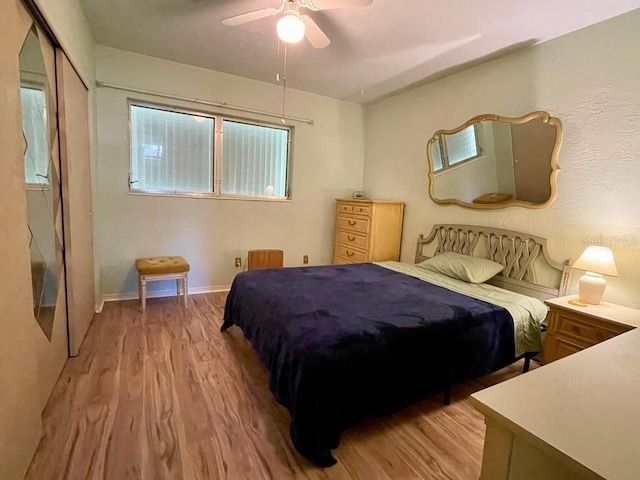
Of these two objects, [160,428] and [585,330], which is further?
[585,330]

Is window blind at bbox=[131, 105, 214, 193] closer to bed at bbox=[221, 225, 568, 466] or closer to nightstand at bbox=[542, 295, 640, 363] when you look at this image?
bed at bbox=[221, 225, 568, 466]

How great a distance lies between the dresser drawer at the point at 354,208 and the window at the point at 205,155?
2.64ft

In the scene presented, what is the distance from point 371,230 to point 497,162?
150cm

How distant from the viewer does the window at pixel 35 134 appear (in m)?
1.60

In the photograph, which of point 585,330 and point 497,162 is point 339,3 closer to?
point 497,162

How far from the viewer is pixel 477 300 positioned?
233 cm

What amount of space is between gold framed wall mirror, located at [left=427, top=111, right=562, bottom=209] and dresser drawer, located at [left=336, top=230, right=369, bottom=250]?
953 millimetres

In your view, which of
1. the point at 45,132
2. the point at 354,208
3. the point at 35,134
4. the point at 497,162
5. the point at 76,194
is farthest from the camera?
the point at 354,208

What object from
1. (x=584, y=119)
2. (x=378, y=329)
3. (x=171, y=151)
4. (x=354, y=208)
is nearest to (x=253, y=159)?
(x=171, y=151)

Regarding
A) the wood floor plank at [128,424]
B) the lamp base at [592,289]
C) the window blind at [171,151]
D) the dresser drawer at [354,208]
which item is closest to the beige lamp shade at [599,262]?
the lamp base at [592,289]

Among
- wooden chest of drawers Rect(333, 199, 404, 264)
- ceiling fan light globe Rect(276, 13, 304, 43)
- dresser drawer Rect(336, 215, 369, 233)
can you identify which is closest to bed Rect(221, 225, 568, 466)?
wooden chest of drawers Rect(333, 199, 404, 264)

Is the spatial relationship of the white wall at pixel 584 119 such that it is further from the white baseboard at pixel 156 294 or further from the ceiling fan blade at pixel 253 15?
the white baseboard at pixel 156 294

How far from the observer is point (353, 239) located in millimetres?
4184

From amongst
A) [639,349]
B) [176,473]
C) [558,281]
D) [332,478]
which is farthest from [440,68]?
[176,473]
